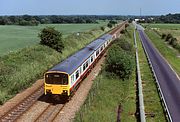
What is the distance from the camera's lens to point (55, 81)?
86.2 feet

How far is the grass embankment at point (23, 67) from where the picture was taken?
1179 inches

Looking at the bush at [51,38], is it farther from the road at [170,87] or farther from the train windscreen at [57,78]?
the train windscreen at [57,78]

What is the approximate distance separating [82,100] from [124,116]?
4847 mm

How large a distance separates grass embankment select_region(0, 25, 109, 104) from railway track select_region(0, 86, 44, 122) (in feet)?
5.58


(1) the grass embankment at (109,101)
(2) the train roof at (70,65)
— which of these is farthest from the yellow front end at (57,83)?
(1) the grass embankment at (109,101)

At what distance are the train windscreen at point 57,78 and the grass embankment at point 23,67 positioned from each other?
14.5ft

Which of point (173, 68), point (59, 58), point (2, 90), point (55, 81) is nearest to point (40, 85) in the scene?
point (2, 90)

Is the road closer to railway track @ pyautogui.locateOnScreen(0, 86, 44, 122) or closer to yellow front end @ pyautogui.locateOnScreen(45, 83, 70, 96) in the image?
yellow front end @ pyautogui.locateOnScreen(45, 83, 70, 96)

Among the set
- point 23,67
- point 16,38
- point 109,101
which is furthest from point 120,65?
point 16,38

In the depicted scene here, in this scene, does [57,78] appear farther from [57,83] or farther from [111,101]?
[111,101]

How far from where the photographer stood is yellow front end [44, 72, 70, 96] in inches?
1025

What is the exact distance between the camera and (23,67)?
3481 centimetres

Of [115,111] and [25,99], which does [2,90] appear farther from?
[115,111]

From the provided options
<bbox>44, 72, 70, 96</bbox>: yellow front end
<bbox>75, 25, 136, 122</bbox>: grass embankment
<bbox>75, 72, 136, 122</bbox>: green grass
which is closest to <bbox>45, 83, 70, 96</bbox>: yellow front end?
<bbox>44, 72, 70, 96</bbox>: yellow front end
